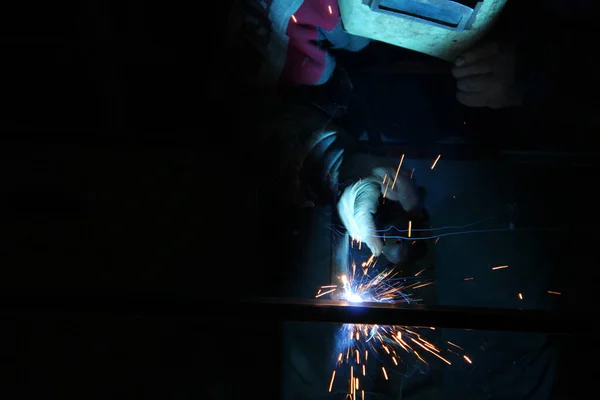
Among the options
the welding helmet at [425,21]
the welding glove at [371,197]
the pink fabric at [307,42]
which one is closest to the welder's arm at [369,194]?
the welding glove at [371,197]

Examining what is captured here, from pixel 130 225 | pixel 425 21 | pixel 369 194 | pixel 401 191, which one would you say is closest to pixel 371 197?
pixel 369 194

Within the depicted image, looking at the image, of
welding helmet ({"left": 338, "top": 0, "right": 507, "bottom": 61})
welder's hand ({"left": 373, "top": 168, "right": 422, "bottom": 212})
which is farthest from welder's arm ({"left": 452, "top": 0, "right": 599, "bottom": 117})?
welder's hand ({"left": 373, "top": 168, "right": 422, "bottom": 212})

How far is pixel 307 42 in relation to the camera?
192 centimetres

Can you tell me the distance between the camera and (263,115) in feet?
6.24

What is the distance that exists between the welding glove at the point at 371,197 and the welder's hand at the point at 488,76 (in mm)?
525

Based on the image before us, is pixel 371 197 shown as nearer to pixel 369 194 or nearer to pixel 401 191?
pixel 369 194

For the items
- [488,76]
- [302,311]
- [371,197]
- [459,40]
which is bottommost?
[302,311]

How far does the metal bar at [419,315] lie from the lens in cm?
125

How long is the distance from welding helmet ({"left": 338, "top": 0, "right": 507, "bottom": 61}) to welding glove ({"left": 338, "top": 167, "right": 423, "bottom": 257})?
0.61 metres

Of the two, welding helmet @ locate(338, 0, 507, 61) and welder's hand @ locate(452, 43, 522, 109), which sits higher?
welding helmet @ locate(338, 0, 507, 61)

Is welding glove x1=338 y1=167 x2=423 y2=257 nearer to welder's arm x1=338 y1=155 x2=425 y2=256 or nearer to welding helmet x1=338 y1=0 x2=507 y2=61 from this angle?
welder's arm x1=338 y1=155 x2=425 y2=256

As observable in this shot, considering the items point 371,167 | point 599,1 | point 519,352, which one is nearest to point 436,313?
point 371,167

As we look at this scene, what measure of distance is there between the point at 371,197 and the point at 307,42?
82 cm

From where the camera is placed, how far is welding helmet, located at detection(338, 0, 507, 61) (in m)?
1.60
